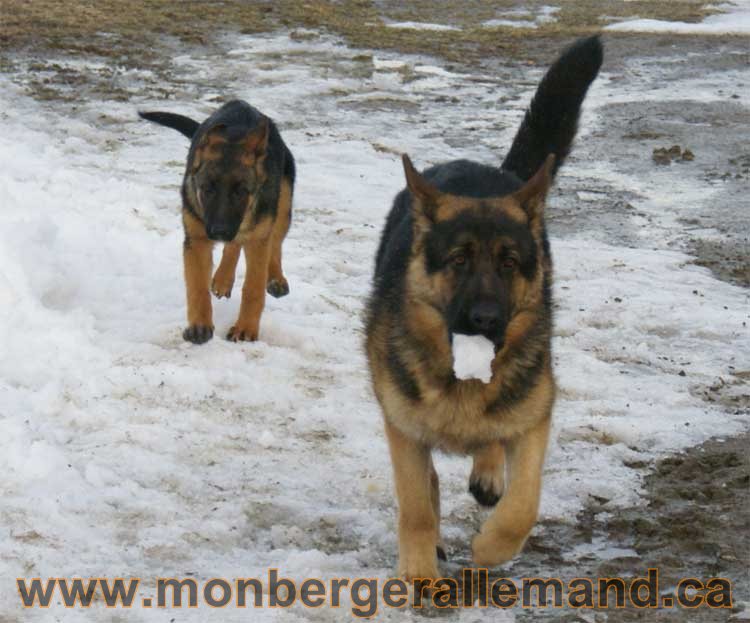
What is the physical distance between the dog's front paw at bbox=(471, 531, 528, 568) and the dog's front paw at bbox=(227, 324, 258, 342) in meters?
3.32

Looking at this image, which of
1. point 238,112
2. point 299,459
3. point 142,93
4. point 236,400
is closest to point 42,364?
point 236,400

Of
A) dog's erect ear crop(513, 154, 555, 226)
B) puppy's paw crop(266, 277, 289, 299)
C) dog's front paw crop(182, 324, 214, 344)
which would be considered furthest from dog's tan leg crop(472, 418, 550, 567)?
puppy's paw crop(266, 277, 289, 299)

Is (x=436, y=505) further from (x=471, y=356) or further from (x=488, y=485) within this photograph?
(x=471, y=356)

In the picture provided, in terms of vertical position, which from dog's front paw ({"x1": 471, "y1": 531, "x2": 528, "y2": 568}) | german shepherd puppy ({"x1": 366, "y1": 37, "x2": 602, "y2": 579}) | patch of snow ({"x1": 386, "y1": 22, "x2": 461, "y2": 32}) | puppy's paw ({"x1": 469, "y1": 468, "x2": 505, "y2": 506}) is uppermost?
german shepherd puppy ({"x1": 366, "y1": 37, "x2": 602, "y2": 579})

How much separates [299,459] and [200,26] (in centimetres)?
1714

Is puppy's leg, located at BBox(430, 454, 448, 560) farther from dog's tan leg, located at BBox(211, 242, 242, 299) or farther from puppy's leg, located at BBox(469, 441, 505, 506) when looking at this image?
dog's tan leg, located at BBox(211, 242, 242, 299)

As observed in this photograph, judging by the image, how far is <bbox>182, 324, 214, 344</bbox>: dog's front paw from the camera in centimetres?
740

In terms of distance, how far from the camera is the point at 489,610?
14.9ft

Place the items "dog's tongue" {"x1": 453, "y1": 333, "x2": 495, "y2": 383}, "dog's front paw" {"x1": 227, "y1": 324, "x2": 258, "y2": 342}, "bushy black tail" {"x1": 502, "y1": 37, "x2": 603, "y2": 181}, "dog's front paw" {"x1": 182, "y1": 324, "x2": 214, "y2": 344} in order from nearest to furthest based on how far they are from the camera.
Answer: "dog's tongue" {"x1": 453, "y1": 333, "x2": 495, "y2": 383}
"bushy black tail" {"x1": 502, "y1": 37, "x2": 603, "y2": 181}
"dog's front paw" {"x1": 182, "y1": 324, "x2": 214, "y2": 344}
"dog's front paw" {"x1": 227, "y1": 324, "x2": 258, "y2": 342}

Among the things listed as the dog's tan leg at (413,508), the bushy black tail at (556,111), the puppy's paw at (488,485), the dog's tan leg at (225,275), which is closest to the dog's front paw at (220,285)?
the dog's tan leg at (225,275)

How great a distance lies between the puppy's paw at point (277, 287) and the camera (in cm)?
838

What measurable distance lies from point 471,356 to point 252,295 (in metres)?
3.35

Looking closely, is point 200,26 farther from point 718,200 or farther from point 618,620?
point 618,620

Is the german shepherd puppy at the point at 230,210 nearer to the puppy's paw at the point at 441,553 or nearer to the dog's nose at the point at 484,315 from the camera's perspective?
the puppy's paw at the point at 441,553
